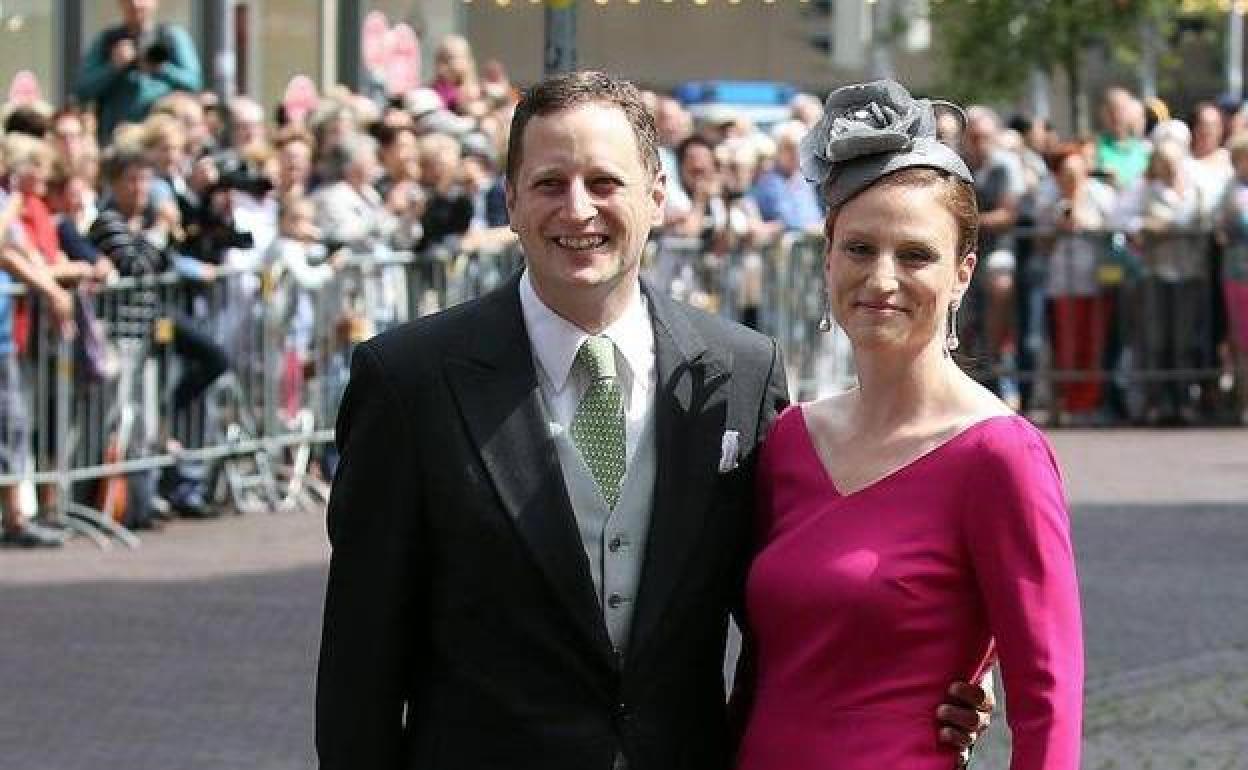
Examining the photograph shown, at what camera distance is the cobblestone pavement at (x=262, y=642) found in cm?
967

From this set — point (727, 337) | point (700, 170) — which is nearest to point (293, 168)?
point (700, 170)

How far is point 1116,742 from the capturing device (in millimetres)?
9734

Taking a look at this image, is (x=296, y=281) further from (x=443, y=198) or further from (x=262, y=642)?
(x=262, y=642)

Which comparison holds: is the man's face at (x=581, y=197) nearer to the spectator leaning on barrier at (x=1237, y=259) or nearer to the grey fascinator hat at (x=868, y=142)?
the grey fascinator hat at (x=868, y=142)

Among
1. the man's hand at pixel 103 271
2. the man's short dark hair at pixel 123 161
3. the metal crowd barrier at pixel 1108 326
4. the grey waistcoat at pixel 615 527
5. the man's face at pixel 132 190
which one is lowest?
the metal crowd barrier at pixel 1108 326

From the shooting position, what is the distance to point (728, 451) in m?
4.62

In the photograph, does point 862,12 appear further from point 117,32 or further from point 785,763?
point 785,763

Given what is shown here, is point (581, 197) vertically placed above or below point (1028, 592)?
above

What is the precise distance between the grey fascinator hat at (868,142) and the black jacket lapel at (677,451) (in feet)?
0.96

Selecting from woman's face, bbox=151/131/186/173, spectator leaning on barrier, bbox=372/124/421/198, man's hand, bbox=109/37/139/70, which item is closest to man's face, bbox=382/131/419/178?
spectator leaning on barrier, bbox=372/124/421/198

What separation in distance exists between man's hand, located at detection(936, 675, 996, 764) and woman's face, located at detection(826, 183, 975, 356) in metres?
0.47

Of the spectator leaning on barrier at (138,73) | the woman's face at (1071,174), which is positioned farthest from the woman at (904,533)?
the woman's face at (1071,174)

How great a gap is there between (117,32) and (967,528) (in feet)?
47.2

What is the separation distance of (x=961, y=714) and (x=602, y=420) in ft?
2.10
